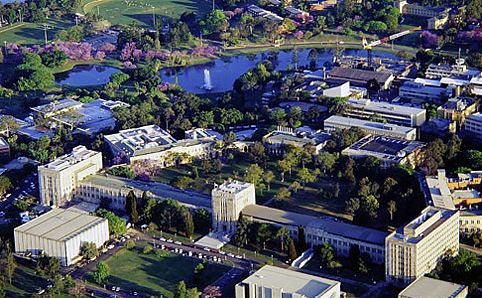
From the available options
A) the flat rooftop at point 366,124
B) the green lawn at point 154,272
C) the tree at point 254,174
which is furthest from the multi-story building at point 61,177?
the flat rooftop at point 366,124

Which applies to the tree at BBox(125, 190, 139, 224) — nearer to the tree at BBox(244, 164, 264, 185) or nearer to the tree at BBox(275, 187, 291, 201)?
the tree at BBox(244, 164, 264, 185)

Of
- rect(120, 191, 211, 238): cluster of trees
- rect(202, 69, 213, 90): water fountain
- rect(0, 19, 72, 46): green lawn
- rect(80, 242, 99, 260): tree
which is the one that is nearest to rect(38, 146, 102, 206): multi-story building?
rect(120, 191, 211, 238): cluster of trees

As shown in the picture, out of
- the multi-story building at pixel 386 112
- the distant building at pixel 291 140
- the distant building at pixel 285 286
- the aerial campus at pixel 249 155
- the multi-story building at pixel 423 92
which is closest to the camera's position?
the distant building at pixel 285 286

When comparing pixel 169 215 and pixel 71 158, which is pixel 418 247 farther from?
pixel 71 158

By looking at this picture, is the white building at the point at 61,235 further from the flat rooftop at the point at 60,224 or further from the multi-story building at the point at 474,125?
the multi-story building at the point at 474,125

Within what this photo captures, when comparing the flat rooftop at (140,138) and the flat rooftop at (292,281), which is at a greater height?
the flat rooftop at (292,281)

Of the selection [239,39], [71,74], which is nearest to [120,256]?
[71,74]
